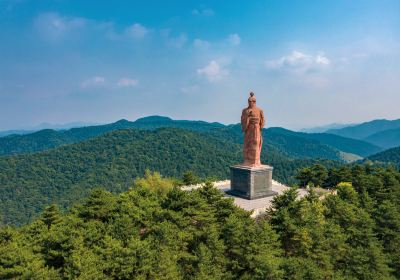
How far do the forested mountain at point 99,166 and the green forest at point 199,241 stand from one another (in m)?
71.0

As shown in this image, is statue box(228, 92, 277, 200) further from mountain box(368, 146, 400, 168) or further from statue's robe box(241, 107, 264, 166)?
mountain box(368, 146, 400, 168)

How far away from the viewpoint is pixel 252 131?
68.3 feet

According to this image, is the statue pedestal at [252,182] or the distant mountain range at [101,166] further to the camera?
the distant mountain range at [101,166]

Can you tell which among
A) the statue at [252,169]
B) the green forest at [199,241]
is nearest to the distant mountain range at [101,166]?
the statue at [252,169]

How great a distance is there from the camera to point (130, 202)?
50.0 ft

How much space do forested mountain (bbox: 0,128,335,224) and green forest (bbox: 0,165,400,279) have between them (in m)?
71.0

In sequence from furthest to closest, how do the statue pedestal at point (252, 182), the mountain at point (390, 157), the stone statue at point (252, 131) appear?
1. the mountain at point (390, 157)
2. the stone statue at point (252, 131)
3. the statue pedestal at point (252, 182)

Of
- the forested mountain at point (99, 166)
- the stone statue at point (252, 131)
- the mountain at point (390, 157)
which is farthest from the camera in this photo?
the mountain at point (390, 157)

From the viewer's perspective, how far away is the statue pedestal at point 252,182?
19.7 meters

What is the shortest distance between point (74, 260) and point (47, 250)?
6.06 feet

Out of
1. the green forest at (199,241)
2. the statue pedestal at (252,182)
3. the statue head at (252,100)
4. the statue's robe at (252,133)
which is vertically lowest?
the green forest at (199,241)

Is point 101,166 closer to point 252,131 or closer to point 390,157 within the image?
point 252,131

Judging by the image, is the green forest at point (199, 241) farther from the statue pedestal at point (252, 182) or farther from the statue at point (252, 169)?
the statue at point (252, 169)

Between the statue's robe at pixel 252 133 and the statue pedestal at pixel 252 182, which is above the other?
the statue's robe at pixel 252 133
